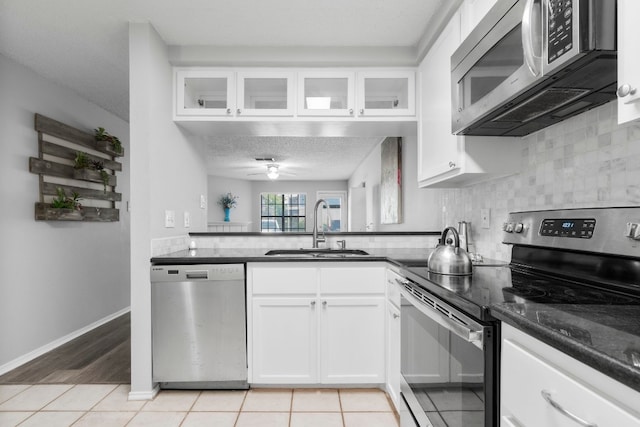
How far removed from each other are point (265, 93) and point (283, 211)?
6715 mm

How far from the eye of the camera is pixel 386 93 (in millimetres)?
2502

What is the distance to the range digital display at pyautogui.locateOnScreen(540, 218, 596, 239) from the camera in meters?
1.21

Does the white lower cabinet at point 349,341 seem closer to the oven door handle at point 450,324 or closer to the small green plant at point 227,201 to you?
the oven door handle at point 450,324

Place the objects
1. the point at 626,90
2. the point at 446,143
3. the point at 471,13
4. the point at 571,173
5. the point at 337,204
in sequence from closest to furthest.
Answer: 1. the point at 626,90
2. the point at 571,173
3. the point at 471,13
4. the point at 446,143
5. the point at 337,204

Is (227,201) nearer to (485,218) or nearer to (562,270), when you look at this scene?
(485,218)

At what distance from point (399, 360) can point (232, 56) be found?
→ 2171 millimetres

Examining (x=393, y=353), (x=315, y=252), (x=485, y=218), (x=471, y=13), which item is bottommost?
(x=393, y=353)

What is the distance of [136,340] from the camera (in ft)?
7.02

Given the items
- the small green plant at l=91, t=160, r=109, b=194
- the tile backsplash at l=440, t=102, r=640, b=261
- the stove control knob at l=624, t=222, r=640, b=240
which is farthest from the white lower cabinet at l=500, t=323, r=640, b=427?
the small green plant at l=91, t=160, r=109, b=194

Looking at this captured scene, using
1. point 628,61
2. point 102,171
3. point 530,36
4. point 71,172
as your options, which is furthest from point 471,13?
point 102,171

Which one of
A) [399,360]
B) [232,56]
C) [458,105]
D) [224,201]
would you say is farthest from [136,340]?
[224,201]

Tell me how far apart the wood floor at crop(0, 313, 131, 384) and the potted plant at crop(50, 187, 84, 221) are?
3.57ft

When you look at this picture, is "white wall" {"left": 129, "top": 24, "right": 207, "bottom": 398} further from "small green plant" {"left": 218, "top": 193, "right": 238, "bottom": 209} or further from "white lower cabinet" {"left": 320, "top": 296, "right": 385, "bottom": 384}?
"small green plant" {"left": 218, "top": 193, "right": 238, "bottom": 209}

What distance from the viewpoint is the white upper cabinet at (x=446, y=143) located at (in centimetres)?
173
